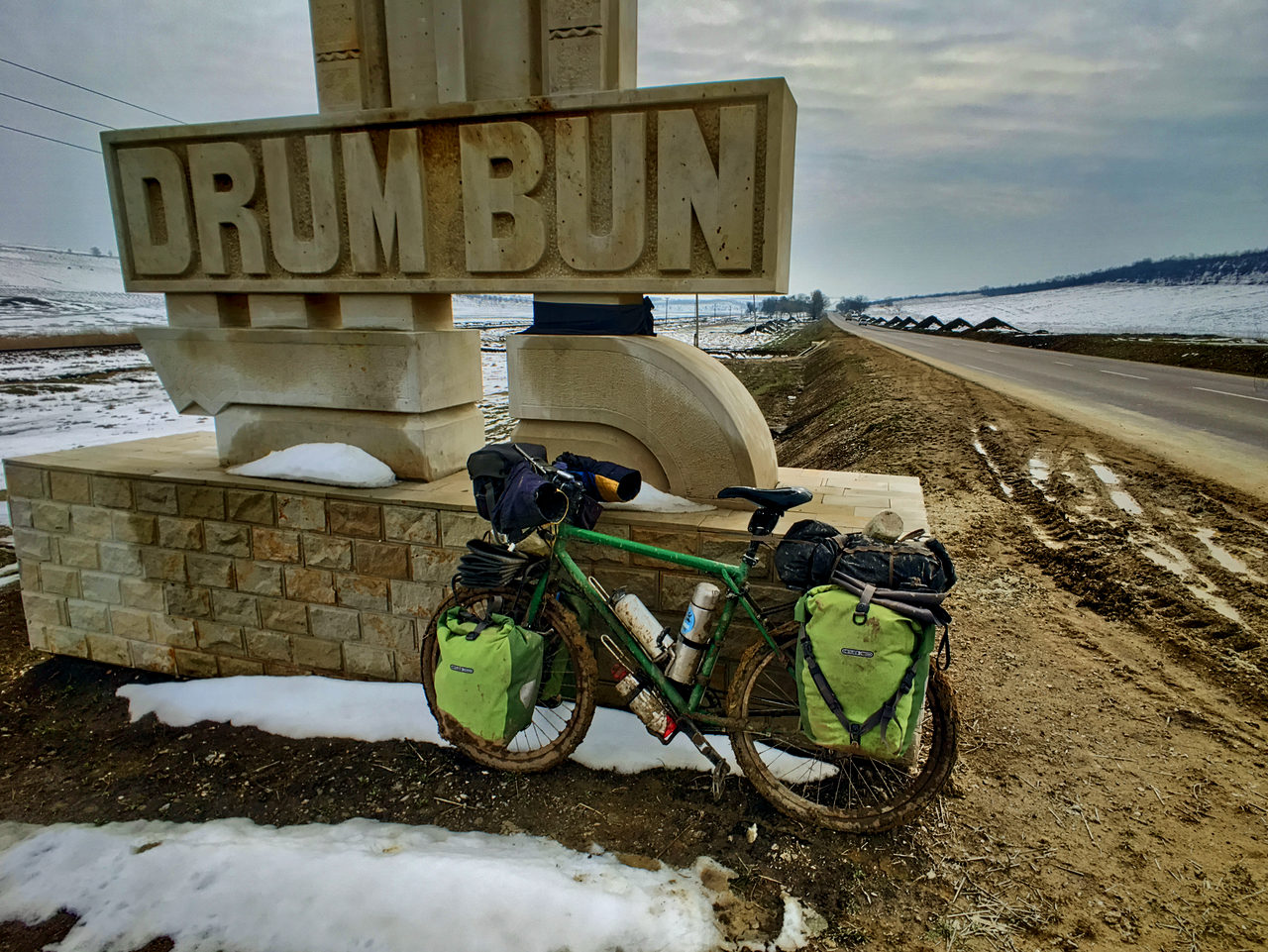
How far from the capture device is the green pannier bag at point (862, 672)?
256 cm

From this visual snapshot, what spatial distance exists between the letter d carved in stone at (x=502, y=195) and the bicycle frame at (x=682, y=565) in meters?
1.54

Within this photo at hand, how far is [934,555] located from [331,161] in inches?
146

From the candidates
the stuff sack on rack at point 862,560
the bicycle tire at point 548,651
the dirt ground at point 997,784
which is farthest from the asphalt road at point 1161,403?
the bicycle tire at point 548,651

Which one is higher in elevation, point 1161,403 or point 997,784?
point 1161,403

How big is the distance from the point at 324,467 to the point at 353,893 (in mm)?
2254

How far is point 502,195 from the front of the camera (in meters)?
3.81

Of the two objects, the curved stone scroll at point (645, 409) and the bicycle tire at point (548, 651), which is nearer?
the bicycle tire at point (548, 651)

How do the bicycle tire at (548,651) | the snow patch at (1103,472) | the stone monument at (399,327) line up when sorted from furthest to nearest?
1. the snow patch at (1103,472)
2. the stone monument at (399,327)
3. the bicycle tire at (548,651)

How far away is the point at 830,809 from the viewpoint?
2951 millimetres

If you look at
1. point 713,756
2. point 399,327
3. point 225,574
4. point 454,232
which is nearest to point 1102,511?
point 713,756

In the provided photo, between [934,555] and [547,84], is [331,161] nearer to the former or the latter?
[547,84]

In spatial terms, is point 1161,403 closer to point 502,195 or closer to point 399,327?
point 502,195

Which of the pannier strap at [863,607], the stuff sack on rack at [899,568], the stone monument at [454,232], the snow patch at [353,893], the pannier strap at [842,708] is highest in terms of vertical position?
the stone monument at [454,232]

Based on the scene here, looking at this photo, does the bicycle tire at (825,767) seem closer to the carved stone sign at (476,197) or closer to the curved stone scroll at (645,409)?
the curved stone scroll at (645,409)
